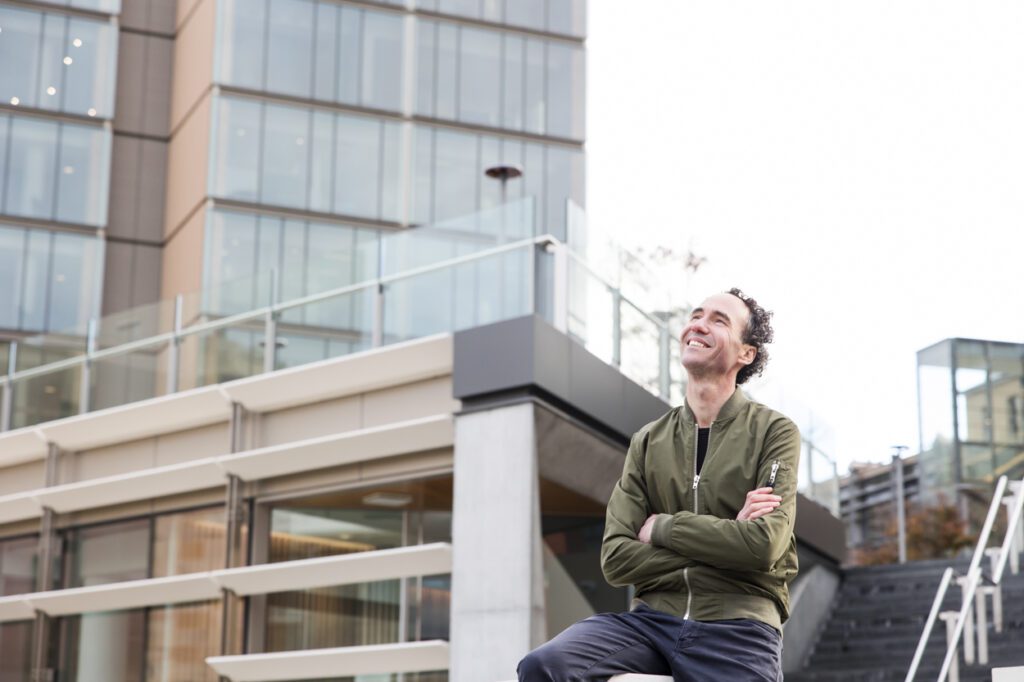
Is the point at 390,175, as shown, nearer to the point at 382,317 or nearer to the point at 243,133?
the point at 243,133

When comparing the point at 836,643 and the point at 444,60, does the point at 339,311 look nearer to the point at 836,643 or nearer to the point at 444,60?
the point at 836,643

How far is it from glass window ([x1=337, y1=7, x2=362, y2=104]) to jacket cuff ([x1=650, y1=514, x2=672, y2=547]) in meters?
35.2

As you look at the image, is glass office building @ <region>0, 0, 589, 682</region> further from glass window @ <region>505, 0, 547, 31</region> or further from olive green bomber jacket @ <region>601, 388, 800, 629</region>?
olive green bomber jacket @ <region>601, 388, 800, 629</region>

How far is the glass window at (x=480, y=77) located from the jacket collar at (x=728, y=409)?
1415 inches

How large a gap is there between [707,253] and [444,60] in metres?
8.99

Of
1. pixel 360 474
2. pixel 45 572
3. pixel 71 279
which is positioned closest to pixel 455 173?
pixel 71 279

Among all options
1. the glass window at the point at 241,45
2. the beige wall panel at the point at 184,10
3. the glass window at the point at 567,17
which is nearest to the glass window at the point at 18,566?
the glass window at the point at 241,45

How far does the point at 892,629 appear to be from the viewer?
620 inches

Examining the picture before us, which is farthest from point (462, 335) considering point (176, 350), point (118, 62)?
point (118, 62)

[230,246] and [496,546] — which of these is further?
[230,246]

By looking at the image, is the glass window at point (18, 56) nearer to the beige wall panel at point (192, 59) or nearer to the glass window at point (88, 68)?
the glass window at point (88, 68)

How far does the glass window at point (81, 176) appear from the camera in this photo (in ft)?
126

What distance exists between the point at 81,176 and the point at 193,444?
75.9 feet

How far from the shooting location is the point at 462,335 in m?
14.5
